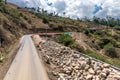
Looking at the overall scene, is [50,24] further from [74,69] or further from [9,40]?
[74,69]

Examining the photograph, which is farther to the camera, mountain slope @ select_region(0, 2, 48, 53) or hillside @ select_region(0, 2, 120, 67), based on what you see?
hillside @ select_region(0, 2, 120, 67)

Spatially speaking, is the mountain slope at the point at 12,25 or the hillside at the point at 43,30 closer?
the mountain slope at the point at 12,25

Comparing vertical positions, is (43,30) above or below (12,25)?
below

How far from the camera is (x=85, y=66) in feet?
69.2

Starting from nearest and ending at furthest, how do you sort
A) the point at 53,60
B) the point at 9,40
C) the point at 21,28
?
the point at 53,60 → the point at 9,40 → the point at 21,28

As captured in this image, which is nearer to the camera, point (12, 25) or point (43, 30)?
point (12, 25)

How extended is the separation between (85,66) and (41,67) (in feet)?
31.4

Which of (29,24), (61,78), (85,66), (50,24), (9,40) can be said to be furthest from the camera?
(50,24)

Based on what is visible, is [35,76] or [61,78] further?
[35,76]

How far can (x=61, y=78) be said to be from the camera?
908 inches

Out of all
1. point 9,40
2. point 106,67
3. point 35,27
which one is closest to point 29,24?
point 35,27

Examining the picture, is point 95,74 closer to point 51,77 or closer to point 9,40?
point 51,77

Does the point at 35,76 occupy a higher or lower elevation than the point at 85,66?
lower

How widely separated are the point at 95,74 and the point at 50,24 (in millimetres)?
120952
